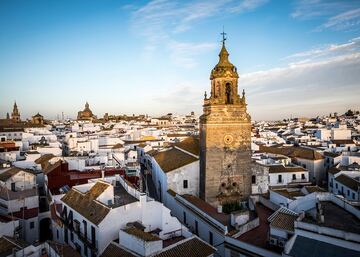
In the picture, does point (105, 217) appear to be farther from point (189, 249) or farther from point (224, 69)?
point (224, 69)

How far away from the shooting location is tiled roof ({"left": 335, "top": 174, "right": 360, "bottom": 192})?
30172mm

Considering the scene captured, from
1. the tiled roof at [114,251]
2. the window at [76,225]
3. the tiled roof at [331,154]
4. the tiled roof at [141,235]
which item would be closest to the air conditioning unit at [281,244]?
the tiled roof at [141,235]

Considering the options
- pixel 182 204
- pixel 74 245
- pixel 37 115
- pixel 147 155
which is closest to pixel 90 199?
pixel 74 245

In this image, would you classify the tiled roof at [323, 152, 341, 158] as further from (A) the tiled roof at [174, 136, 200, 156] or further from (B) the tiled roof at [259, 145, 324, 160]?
(A) the tiled roof at [174, 136, 200, 156]

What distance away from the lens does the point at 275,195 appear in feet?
77.8

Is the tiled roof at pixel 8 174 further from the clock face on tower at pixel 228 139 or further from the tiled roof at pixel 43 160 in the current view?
the clock face on tower at pixel 228 139

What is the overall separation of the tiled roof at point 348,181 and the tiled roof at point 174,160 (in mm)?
15363

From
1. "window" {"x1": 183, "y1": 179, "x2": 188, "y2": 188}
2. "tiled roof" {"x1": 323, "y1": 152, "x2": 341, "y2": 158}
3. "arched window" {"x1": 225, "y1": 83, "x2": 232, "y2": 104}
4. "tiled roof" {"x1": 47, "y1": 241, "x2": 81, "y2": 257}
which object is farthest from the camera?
"tiled roof" {"x1": 323, "y1": 152, "x2": 341, "y2": 158}

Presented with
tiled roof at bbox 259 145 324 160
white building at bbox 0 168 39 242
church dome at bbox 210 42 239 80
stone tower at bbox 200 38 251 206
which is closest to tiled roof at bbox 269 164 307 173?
tiled roof at bbox 259 145 324 160

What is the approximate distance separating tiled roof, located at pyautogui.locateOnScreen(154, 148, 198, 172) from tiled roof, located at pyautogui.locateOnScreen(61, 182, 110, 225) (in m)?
7.61

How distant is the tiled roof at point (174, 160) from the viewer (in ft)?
88.6

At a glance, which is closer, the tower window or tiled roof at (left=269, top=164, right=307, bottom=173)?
the tower window

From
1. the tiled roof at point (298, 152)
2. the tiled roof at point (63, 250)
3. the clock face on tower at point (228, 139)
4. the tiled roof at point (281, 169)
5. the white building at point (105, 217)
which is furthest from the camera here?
the tiled roof at point (298, 152)

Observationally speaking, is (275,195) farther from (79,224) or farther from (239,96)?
(79,224)
